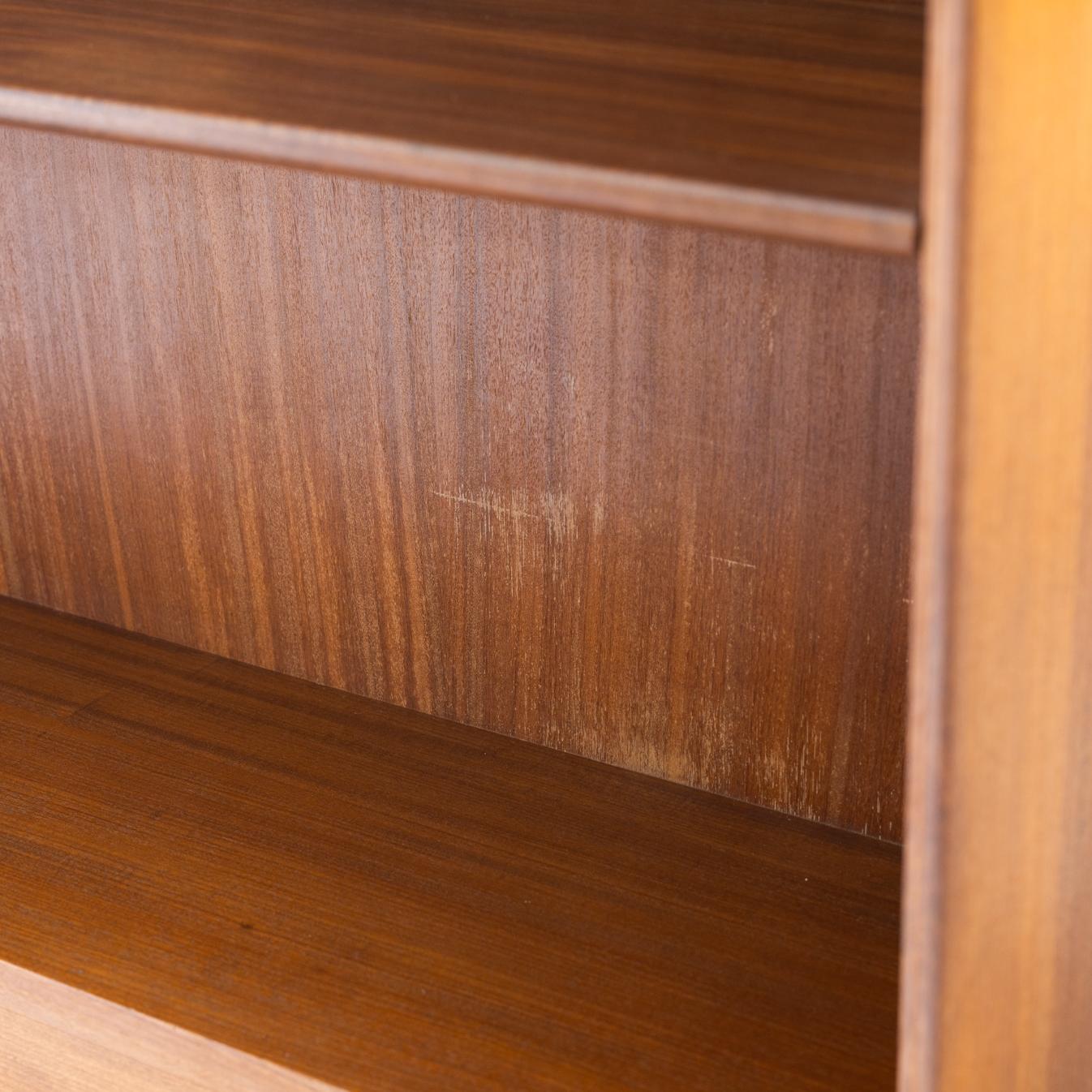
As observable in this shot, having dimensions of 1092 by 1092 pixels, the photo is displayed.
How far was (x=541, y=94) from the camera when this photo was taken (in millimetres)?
465

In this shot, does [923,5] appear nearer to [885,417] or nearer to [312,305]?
[885,417]

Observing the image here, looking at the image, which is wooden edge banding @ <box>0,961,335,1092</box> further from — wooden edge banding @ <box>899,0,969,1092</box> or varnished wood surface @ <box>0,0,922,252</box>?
varnished wood surface @ <box>0,0,922,252</box>

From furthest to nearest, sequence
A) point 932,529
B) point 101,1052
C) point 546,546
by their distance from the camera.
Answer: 1. point 546,546
2. point 101,1052
3. point 932,529

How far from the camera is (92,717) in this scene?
927mm

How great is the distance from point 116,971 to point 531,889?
0.20 metres

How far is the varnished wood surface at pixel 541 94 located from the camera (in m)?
0.41

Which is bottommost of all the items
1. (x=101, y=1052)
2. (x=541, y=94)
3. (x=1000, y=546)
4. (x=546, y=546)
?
(x=101, y=1052)

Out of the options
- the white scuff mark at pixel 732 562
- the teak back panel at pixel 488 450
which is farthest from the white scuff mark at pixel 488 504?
the white scuff mark at pixel 732 562

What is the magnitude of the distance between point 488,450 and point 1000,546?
419 mm

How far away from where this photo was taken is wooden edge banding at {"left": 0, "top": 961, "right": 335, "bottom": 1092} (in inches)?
26.2

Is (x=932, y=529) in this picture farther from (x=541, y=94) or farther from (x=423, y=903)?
(x=423, y=903)

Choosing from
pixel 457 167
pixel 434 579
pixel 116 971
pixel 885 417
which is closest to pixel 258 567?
pixel 434 579

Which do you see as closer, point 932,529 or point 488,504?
point 932,529

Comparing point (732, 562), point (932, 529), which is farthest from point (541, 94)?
point (732, 562)
